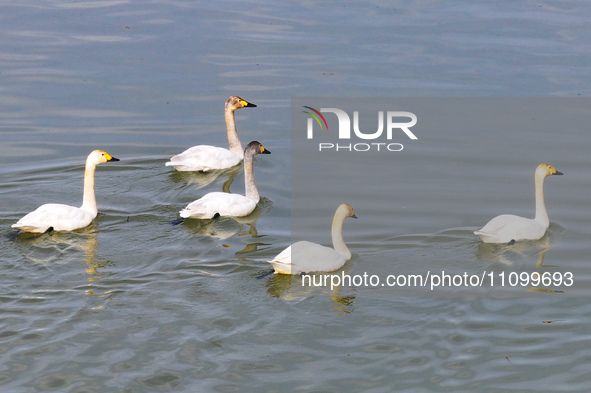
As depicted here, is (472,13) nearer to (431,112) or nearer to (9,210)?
(431,112)

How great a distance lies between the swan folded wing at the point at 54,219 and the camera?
11.0 metres

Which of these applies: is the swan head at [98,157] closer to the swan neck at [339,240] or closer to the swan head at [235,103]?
the swan head at [235,103]

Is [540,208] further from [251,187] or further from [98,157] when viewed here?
[98,157]

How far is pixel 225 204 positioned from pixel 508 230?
3.49 m

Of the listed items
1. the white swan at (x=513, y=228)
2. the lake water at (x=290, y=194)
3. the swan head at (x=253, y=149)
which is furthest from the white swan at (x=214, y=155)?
the white swan at (x=513, y=228)

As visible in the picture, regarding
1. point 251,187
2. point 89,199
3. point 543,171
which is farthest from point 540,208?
point 89,199

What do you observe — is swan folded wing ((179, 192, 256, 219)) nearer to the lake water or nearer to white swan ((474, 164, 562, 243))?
the lake water

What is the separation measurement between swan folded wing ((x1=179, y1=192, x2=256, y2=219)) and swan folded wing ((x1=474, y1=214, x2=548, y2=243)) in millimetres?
2994

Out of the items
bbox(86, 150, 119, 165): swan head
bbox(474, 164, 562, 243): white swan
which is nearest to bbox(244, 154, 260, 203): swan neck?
bbox(86, 150, 119, 165): swan head

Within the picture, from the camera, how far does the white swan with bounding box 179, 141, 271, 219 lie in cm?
1170

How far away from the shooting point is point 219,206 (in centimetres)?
1192

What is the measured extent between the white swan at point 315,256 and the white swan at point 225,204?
1748 mm

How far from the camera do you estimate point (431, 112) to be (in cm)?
1547

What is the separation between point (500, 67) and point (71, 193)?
8.46 meters
